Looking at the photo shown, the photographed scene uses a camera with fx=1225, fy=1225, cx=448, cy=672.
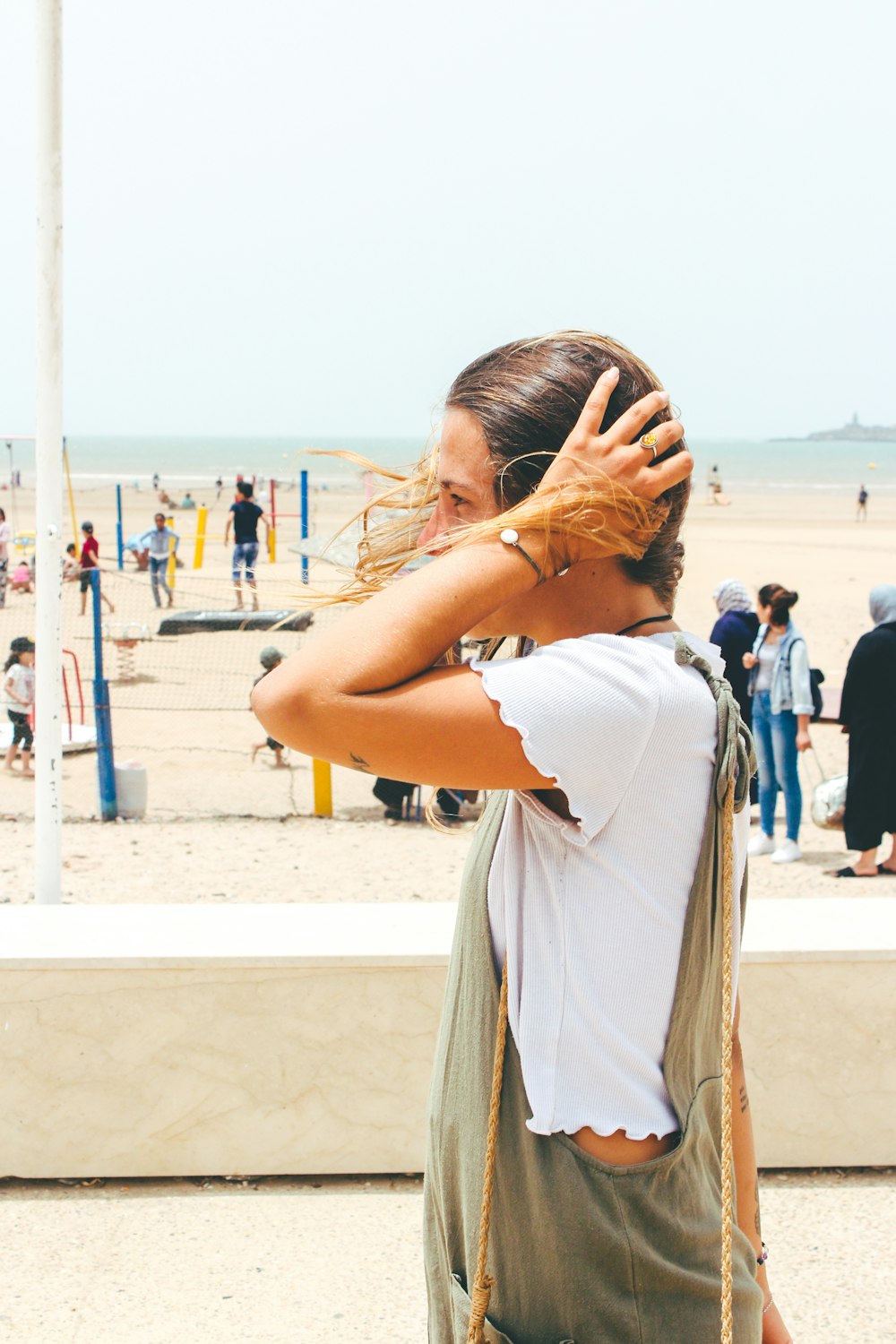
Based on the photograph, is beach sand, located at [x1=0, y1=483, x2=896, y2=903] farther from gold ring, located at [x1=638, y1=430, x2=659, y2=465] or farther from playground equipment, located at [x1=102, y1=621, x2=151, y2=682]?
gold ring, located at [x1=638, y1=430, x2=659, y2=465]

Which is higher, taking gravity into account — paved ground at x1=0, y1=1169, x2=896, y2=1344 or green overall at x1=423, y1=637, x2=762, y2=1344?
green overall at x1=423, y1=637, x2=762, y2=1344

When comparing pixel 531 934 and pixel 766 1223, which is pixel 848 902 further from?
pixel 531 934

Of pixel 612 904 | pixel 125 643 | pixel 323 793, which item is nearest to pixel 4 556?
pixel 125 643

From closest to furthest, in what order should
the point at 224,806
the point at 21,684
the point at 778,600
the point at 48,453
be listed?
the point at 48,453
the point at 778,600
the point at 224,806
the point at 21,684

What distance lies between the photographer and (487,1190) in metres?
1.25

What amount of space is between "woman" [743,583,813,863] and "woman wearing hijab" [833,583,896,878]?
412 mm

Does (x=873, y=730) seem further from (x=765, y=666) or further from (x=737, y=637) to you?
(x=737, y=637)

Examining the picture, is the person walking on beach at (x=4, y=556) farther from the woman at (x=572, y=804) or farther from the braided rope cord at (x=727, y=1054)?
the braided rope cord at (x=727, y=1054)

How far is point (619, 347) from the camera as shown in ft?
4.26

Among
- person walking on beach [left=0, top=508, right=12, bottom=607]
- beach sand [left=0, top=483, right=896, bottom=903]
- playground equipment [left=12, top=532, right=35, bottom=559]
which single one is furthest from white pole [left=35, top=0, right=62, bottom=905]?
playground equipment [left=12, top=532, right=35, bottom=559]

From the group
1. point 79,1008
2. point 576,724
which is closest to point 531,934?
point 576,724

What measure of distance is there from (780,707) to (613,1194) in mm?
7069

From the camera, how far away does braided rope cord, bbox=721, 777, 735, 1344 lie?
4.00 feet

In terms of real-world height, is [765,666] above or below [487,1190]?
below
